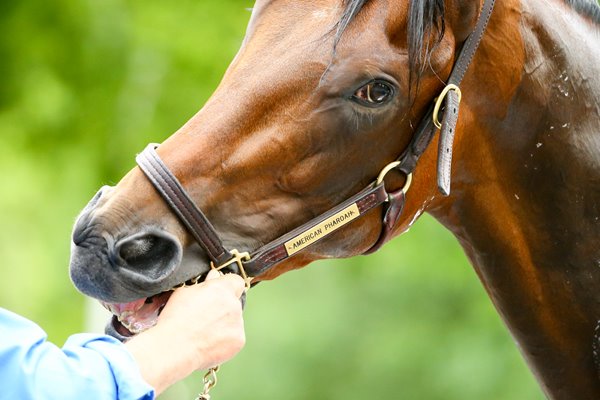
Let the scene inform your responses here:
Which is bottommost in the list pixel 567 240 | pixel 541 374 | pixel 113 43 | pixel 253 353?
pixel 253 353

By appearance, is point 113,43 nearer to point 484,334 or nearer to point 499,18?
point 484,334

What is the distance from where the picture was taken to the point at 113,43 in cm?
895

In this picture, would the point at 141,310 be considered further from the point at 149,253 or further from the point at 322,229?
the point at 322,229

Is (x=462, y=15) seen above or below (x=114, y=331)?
above

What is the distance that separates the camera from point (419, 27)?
3.04 m

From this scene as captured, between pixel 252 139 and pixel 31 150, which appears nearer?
pixel 252 139

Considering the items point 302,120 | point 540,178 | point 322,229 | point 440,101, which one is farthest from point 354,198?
point 540,178

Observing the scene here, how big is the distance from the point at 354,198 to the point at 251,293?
Result: 844 cm

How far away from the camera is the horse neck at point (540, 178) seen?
330 centimetres

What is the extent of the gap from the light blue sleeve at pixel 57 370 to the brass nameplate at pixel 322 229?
0.88 meters

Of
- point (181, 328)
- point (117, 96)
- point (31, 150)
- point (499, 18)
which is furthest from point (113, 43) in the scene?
point (181, 328)

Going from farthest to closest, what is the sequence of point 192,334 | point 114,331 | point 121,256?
point 114,331 → point 121,256 → point 192,334

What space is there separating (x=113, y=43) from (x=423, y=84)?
20.6 feet

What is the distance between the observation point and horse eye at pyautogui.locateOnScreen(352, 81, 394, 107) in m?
3.06
